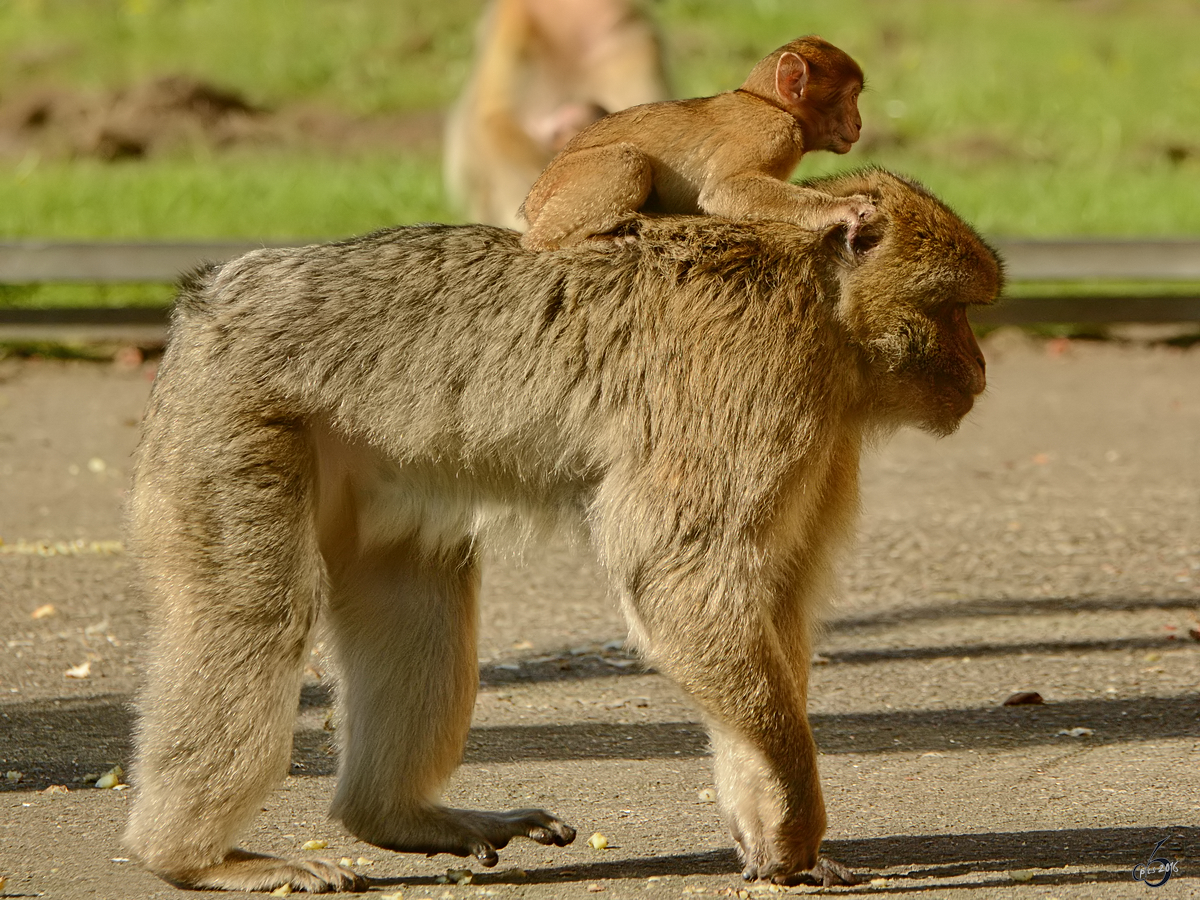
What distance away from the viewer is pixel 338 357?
138 inches

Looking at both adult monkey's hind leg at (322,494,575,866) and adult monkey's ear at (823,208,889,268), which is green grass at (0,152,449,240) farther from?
adult monkey's ear at (823,208,889,268)

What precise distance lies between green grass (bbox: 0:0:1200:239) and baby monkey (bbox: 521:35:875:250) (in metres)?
6.95

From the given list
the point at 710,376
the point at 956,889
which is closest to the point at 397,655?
the point at 710,376

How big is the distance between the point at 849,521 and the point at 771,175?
811 millimetres

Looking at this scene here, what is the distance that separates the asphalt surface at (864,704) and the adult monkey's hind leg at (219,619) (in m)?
0.33

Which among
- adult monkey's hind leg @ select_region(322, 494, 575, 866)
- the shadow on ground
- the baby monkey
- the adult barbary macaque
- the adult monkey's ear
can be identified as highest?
the baby monkey

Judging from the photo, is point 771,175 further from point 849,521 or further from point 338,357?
point 338,357

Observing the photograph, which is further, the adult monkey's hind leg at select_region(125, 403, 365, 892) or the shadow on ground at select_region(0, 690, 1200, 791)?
the shadow on ground at select_region(0, 690, 1200, 791)

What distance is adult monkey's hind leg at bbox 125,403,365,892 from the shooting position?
342 cm

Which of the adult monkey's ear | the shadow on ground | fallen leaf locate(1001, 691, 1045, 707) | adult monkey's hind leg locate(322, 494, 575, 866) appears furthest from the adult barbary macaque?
fallen leaf locate(1001, 691, 1045, 707)

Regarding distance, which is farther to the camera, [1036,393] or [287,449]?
[1036,393]

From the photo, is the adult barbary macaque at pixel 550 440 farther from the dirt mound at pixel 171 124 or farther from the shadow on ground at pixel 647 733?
the dirt mound at pixel 171 124

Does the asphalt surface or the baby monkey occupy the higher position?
the baby monkey

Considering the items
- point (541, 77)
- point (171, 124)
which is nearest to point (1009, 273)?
point (541, 77)
